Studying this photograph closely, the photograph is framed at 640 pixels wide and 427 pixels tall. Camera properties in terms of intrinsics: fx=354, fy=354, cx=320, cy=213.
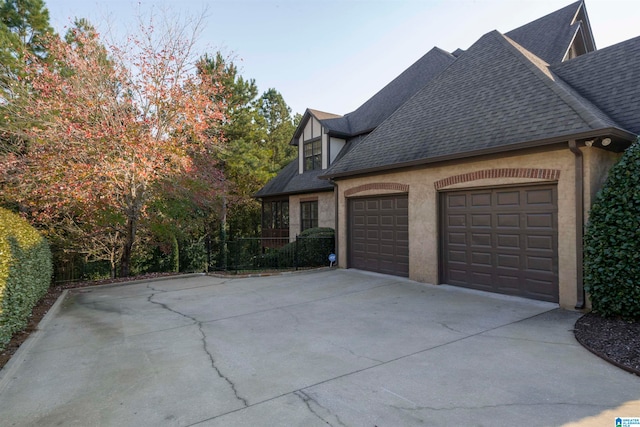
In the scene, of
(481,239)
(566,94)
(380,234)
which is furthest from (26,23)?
(566,94)

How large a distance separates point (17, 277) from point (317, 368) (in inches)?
185

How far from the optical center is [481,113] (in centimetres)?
866

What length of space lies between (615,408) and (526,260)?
4458mm

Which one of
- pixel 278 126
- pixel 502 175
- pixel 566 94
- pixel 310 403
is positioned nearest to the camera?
pixel 310 403

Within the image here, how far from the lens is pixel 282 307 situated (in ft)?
23.3

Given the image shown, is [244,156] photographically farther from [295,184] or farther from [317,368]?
[317,368]

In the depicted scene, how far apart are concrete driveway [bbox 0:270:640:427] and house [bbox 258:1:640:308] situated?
119 cm

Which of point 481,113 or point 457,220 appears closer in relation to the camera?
point 457,220

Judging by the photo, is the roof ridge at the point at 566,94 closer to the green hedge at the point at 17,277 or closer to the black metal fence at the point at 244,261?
the black metal fence at the point at 244,261

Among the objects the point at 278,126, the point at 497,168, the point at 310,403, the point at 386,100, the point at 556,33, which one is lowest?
the point at 310,403

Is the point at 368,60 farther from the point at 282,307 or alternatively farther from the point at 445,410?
the point at 445,410

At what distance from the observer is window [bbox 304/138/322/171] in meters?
17.2

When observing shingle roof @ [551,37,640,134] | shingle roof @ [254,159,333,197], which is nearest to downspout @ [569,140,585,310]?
shingle roof @ [551,37,640,134]

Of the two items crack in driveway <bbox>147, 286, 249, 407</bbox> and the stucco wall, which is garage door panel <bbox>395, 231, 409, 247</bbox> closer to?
the stucco wall
